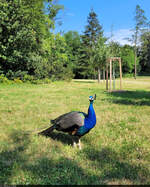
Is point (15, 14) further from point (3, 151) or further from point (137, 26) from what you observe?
point (137, 26)

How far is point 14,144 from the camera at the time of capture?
14.9 feet

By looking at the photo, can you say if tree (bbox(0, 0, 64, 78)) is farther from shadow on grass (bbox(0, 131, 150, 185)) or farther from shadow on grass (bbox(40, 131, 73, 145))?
shadow on grass (bbox(0, 131, 150, 185))

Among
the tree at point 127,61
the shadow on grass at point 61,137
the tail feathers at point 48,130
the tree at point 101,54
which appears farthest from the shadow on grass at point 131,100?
the tree at point 127,61

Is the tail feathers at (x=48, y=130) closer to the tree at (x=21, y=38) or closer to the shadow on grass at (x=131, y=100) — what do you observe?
the shadow on grass at (x=131, y=100)

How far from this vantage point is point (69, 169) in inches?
131

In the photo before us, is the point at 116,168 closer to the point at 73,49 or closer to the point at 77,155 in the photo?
the point at 77,155

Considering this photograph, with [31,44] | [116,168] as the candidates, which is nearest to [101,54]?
[31,44]

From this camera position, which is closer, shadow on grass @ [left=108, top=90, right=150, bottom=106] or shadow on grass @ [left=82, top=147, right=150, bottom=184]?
shadow on grass @ [left=82, top=147, right=150, bottom=184]

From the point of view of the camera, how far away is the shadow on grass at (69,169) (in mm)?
3029

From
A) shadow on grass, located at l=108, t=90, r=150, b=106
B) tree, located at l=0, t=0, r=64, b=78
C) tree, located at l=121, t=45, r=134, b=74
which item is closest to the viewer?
shadow on grass, located at l=108, t=90, r=150, b=106

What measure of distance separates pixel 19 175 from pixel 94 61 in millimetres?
25096

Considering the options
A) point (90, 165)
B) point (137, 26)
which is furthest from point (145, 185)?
point (137, 26)

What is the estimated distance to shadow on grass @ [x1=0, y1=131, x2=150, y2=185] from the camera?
9.94 ft

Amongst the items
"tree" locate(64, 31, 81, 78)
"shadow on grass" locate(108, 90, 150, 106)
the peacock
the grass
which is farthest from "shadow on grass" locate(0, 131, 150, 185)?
"tree" locate(64, 31, 81, 78)
